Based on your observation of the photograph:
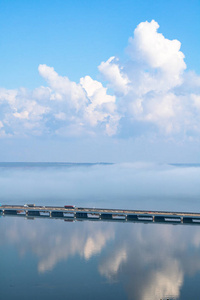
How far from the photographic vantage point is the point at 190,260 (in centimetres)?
5194

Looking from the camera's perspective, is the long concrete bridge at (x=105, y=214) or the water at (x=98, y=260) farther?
the long concrete bridge at (x=105, y=214)

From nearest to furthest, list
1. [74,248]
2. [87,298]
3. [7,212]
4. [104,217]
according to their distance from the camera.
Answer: [87,298], [74,248], [104,217], [7,212]

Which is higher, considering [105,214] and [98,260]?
[105,214]

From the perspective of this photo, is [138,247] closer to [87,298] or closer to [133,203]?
[87,298]

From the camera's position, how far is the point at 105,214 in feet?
293

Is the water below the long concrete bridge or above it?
below

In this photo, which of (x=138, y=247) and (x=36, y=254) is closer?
(x=36, y=254)

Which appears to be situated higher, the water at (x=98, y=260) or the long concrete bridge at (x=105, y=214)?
the long concrete bridge at (x=105, y=214)

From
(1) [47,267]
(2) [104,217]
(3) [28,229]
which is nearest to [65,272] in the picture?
(1) [47,267]

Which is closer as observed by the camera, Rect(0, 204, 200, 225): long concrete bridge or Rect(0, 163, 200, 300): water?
Rect(0, 163, 200, 300): water

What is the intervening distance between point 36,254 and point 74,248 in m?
7.79

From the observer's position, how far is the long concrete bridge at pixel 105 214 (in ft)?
273

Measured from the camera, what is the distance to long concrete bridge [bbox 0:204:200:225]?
83250 millimetres

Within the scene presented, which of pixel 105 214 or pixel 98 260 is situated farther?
pixel 105 214
